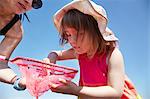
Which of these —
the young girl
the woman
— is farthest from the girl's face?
the woman

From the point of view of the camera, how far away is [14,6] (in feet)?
3.23

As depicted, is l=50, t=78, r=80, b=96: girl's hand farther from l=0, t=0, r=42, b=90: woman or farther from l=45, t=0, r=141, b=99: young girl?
l=0, t=0, r=42, b=90: woman

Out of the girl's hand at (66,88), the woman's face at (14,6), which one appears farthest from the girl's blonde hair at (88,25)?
the woman's face at (14,6)

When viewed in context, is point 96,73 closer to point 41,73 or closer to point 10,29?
point 41,73

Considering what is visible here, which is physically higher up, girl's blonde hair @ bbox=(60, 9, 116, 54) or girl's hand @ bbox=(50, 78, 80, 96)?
girl's blonde hair @ bbox=(60, 9, 116, 54)

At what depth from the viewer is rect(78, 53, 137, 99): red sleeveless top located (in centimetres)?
79

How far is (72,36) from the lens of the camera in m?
0.73

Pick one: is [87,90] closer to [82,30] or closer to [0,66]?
[82,30]

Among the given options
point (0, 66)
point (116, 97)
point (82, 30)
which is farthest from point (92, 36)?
point (0, 66)

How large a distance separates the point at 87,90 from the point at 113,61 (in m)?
0.09

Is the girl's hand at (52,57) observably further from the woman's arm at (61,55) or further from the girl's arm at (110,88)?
the girl's arm at (110,88)

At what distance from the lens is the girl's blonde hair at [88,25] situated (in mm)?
737

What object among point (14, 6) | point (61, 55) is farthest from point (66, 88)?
point (14, 6)

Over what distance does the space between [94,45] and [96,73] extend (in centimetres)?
8
